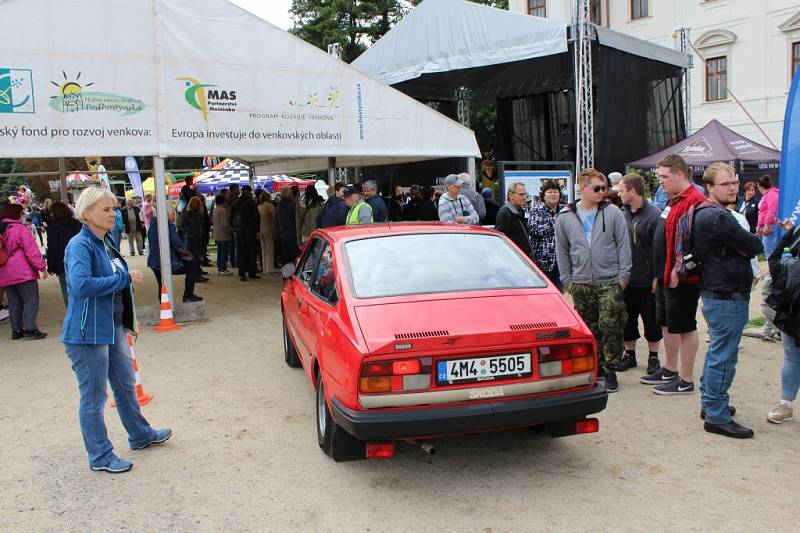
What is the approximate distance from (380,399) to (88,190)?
7.31 ft

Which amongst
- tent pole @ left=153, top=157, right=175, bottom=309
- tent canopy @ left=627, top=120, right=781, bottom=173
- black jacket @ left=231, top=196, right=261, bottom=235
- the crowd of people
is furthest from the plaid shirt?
tent canopy @ left=627, top=120, right=781, bottom=173

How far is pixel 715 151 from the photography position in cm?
1734

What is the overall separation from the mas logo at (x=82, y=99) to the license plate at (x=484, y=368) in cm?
674

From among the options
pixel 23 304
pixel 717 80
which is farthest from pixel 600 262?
pixel 717 80

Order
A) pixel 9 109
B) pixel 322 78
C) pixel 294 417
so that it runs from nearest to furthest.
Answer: pixel 294 417 < pixel 9 109 < pixel 322 78

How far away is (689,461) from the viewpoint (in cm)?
403

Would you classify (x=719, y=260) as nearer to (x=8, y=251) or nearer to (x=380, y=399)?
(x=380, y=399)

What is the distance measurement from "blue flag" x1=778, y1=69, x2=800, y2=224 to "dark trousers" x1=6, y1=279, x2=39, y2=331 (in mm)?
8539

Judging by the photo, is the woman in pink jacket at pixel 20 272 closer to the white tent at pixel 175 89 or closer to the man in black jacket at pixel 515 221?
the white tent at pixel 175 89

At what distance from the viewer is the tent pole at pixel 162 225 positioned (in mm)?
8797

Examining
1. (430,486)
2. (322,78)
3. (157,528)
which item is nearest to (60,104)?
(322,78)

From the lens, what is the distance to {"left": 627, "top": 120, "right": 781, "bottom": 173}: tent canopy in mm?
17047

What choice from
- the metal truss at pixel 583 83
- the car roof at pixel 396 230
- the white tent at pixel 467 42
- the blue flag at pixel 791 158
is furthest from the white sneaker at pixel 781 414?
the white tent at pixel 467 42

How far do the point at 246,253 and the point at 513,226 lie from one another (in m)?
8.26
